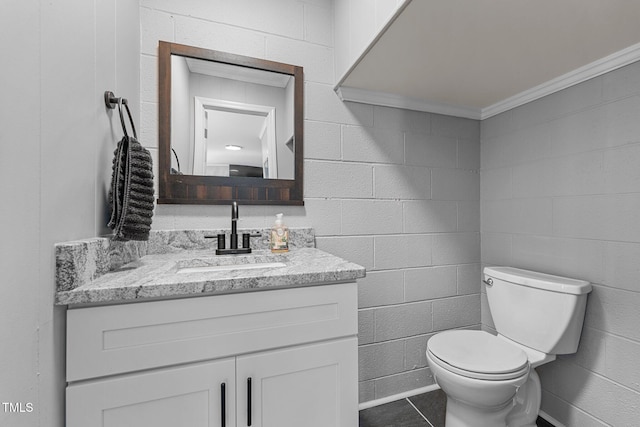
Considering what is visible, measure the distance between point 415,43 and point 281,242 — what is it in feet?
3.36

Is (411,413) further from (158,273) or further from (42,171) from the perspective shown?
(42,171)

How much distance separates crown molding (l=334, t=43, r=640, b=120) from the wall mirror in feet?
1.24

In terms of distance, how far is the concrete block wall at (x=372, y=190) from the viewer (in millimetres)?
1348

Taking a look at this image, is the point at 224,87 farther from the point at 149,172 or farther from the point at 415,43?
the point at 415,43

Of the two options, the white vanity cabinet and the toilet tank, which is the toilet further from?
the white vanity cabinet

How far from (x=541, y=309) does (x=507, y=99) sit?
1205 millimetres

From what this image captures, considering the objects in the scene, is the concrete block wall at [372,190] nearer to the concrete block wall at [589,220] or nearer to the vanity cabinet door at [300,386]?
the concrete block wall at [589,220]

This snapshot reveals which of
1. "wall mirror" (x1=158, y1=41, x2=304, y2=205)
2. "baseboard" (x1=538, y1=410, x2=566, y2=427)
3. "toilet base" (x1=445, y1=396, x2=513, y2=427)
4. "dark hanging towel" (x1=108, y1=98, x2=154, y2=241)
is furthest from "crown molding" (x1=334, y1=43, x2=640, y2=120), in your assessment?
"baseboard" (x1=538, y1=410, x2=566, y2=427)

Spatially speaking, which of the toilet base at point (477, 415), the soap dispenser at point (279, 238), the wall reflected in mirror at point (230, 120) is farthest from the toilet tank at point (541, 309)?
the wall reflected in mirror at point (230, 120)

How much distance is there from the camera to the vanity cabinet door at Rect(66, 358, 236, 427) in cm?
69

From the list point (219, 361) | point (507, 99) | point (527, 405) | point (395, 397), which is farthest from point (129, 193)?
point (507, 99)

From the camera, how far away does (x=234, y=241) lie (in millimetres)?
1271

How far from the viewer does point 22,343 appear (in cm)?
56

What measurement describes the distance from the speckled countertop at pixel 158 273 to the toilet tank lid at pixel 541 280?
0.98 m
